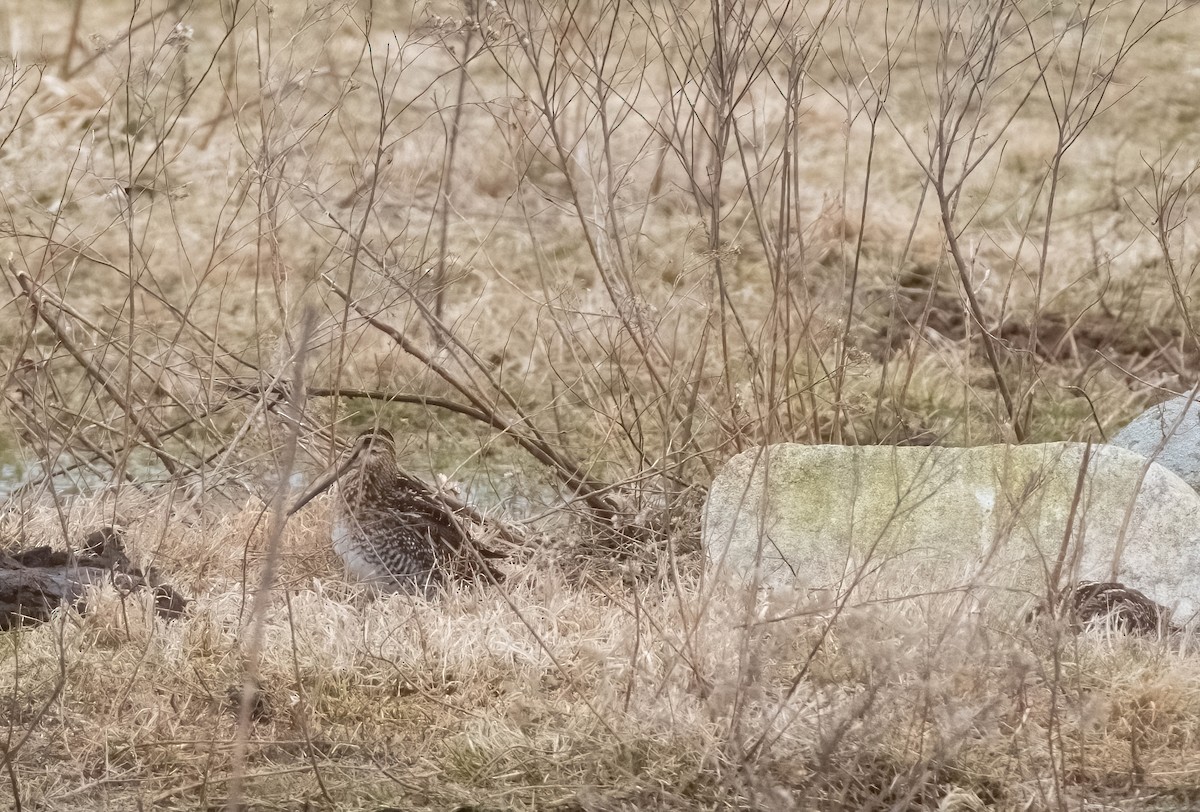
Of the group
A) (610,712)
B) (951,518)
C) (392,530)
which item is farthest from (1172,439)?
(392,530)

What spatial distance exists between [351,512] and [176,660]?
3.23ft

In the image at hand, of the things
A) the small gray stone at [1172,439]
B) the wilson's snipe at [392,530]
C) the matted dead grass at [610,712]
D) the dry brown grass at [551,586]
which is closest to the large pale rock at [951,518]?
the dry brown grass at [551,586]

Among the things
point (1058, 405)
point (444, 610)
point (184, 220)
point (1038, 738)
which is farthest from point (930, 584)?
point (184, 220)

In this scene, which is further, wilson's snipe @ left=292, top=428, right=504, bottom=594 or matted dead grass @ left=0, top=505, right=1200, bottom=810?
wilson's snipe @ left=292, top=428, right=504, bottom=594

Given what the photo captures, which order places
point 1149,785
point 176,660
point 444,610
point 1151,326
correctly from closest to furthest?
point 1149,785, point 176,660, point 444,610, point 1151,326

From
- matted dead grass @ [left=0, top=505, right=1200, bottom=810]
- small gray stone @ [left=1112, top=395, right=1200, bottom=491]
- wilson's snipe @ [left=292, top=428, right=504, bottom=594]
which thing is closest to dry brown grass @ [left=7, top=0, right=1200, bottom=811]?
matted dead grass @ [left=0, top=505, right=1200, bottom=810]

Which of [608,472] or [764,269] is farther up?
[764,269]

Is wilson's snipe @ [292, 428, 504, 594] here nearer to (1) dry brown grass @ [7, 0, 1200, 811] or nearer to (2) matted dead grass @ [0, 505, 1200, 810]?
(1) dry brown grass @ [7, 0, 1200, 811]

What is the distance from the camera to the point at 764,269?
996 centimetres

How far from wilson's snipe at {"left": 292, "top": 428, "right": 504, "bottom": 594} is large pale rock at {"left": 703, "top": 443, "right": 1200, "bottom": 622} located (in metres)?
0.95

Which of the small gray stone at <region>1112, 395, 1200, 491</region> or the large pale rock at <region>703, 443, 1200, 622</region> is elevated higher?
the small gray stone at <region>1112, 395, 1200, 491</region>

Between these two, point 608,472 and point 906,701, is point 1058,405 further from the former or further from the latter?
point 906,701

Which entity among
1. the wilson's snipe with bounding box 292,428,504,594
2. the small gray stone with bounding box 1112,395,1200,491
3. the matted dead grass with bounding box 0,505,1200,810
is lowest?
the matted dead grass with bounding box 0,505,1200,810

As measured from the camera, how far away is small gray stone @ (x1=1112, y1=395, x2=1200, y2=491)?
4.89 metres
